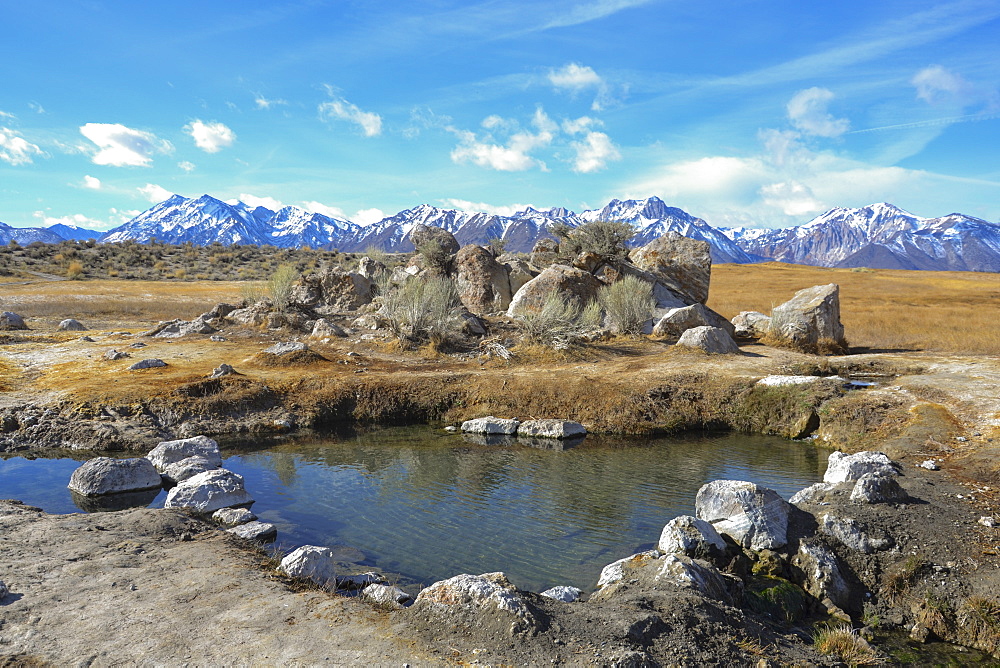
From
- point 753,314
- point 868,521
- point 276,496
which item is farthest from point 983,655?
point 753,314

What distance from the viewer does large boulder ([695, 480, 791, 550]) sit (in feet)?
25.6

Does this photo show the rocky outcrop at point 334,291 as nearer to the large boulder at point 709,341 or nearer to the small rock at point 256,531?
the large boulder at point 709,341

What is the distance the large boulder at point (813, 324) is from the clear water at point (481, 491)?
923 centimetres

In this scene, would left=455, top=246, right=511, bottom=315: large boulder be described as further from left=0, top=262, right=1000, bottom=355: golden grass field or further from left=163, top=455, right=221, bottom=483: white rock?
left=163, top=455, right=221, bottom=483: white rock

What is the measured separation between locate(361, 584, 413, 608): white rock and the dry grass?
22.3 metres

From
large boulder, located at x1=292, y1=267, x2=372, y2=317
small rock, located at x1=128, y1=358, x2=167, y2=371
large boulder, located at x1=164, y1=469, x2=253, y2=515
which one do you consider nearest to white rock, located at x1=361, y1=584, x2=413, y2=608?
large boulder, located at x1=164, y1=469, x2=253, y2=515

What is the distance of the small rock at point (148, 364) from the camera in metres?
16.6

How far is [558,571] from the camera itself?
786 cm

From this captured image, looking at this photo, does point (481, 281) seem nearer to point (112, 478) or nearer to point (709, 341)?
point (709, 341)

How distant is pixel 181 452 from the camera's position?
11680mm

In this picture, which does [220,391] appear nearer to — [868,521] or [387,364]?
[387,364]

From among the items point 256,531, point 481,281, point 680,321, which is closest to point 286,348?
point 481,281

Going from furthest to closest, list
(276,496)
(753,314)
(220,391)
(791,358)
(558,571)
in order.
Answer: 1. (753,314)
2. (791,358)
3. (220,391)
4. (276,496)
5. (558,571)

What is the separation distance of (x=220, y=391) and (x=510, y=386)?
25.4 feet
